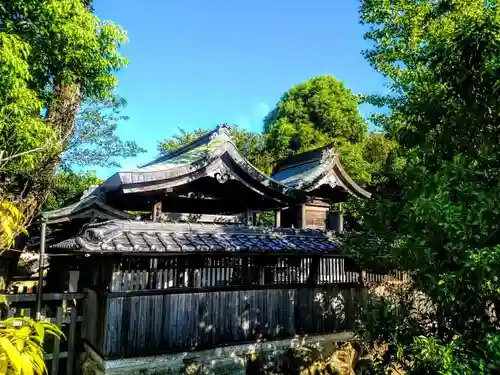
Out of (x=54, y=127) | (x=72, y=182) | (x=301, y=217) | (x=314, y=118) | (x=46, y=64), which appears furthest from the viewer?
(x=314, y=118)

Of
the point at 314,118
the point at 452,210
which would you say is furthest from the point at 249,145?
the point at 452,210

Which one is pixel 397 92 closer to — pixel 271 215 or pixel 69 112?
pixel 69 112

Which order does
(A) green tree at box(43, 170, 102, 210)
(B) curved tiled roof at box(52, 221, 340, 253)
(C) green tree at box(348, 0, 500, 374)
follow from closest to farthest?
(C) green tree at box(348, 0, 500, 374)
(B) curved tiled roof at box(52, 221, 340, 253)
(A) green tree at box(43, 170, 102, 210)

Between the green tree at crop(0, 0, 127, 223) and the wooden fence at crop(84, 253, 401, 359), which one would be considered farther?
the green tree at crop(0, 0, 127, 223)

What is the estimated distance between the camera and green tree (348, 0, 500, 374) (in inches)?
162

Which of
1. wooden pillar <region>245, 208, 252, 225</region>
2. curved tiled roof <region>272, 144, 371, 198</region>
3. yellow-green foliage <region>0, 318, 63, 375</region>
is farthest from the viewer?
curved tiled roof <region>272, 144, 371, 198</region>

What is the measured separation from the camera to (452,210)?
13.8ft

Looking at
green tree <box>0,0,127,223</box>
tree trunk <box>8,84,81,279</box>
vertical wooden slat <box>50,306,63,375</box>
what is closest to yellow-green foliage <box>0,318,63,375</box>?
green tree <box>0,0,127,223</box>

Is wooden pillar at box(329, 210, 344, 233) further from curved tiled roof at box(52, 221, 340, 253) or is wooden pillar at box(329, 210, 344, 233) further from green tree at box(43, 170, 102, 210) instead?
green tree at box(43, 170, 102, 210)

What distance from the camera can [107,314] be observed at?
25.5 feet

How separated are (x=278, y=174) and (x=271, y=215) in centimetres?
534

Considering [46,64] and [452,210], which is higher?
[46,64]

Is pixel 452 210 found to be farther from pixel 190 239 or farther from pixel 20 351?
pixel 190 239

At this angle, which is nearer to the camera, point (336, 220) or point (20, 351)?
point (20, 351)
